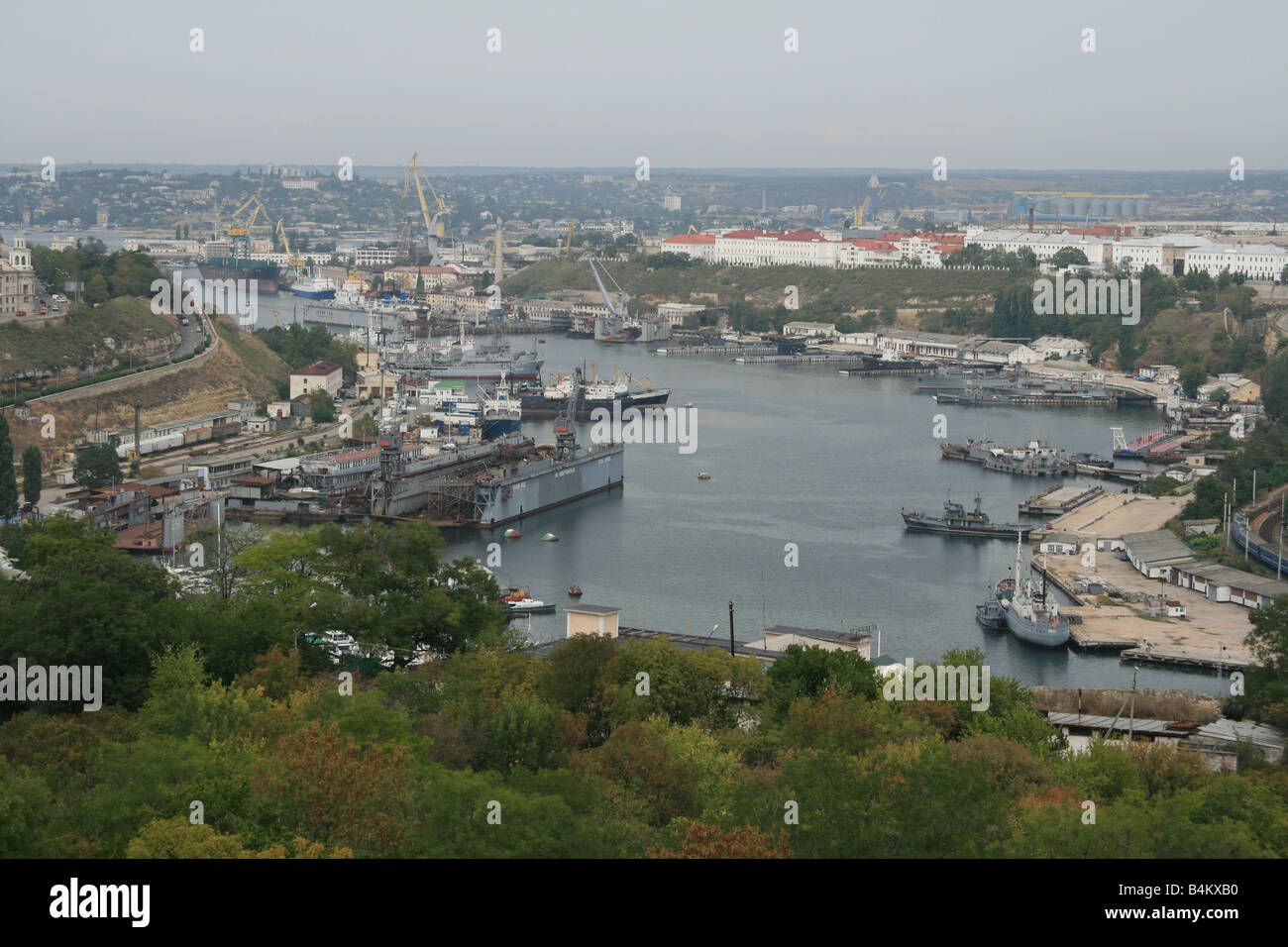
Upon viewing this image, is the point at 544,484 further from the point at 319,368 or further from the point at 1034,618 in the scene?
the point at 319,368

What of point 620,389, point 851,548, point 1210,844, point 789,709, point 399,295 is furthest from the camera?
point 399,295

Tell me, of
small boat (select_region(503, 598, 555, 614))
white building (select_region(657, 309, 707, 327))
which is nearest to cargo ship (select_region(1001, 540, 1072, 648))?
small boat (select_region(503, 598, 555, 614))

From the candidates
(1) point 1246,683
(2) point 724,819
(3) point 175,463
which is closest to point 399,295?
(3) point 175,463

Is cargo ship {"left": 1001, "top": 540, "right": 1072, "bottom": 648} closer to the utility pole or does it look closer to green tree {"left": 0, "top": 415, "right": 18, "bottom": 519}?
the utility pole

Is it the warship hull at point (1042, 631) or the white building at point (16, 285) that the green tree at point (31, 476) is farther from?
the warship hull at point (1042, 631)

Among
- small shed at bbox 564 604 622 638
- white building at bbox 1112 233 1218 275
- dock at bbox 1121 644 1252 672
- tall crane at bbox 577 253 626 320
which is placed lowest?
dock at bbox 1121 644 1252 672

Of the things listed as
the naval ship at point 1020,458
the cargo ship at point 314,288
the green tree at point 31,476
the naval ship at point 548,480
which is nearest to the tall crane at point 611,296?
the cargo ship at point 314,288
